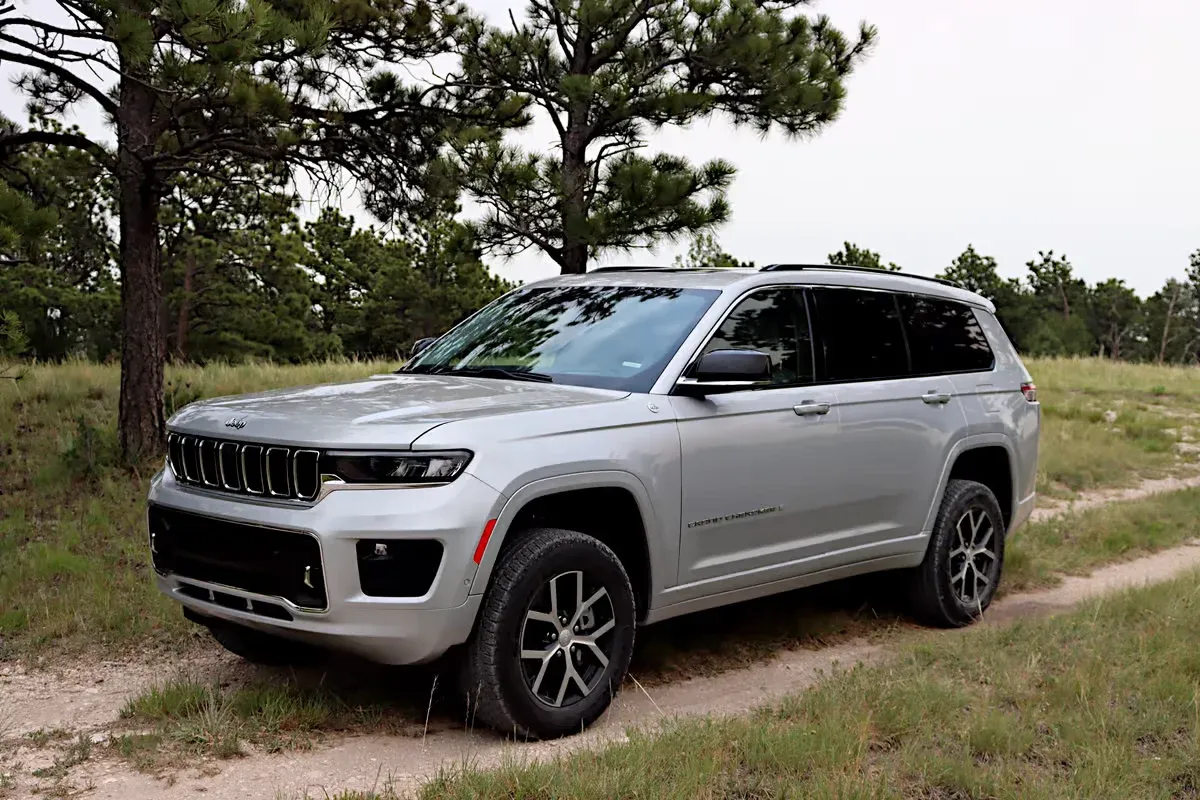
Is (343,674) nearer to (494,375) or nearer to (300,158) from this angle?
(494,375)

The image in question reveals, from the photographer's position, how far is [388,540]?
14.0 ft

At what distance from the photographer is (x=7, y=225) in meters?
7.51

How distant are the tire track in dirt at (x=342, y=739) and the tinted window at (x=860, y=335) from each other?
1497 millimetres

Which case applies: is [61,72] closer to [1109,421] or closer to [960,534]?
[960,534]

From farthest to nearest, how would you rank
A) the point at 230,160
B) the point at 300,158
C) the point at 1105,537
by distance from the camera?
the point at 230,160 → the point at 300,158 → the point at 1105,537

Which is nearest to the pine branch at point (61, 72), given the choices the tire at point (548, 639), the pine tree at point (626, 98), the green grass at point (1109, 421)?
the pine tree at point (626, 98)

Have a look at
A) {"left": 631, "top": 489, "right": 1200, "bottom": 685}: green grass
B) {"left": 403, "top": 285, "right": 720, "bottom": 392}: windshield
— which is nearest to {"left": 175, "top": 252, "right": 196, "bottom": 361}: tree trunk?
{"left": 631, "top": 489, "right": 1200, "bottom": 685}: green grass

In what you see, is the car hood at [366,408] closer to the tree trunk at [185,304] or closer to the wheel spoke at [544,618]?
the wheel spoke at [544,618]

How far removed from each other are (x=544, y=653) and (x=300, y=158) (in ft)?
25.0

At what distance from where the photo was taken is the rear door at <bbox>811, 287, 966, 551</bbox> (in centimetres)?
610

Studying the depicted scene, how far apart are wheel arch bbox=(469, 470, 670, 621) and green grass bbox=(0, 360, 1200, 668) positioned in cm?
127

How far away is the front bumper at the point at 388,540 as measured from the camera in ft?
14.0

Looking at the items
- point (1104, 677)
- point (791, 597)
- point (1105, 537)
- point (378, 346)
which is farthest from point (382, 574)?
point (378, 346)

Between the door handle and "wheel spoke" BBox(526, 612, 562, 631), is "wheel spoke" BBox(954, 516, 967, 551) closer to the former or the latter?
the door handle
